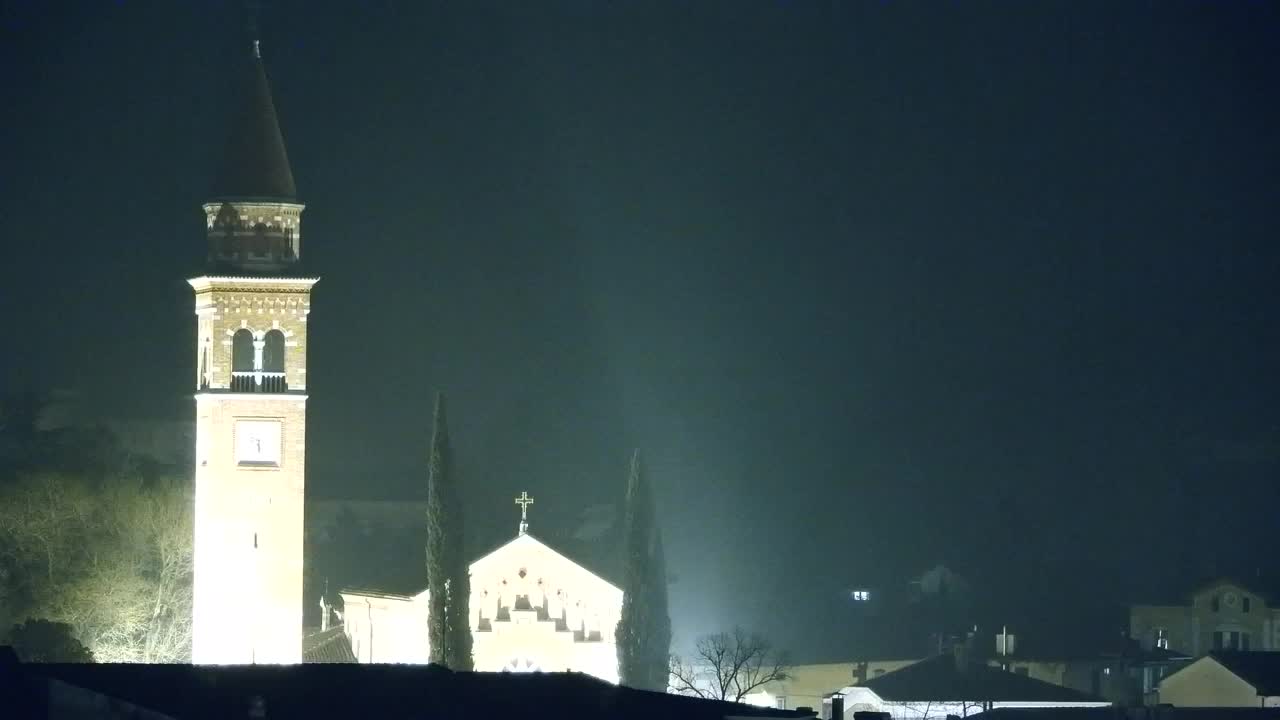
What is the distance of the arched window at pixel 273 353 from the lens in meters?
77.1

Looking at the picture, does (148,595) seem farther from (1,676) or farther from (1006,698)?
(1,676)

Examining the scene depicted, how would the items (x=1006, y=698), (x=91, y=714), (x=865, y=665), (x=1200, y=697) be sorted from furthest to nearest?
(x=865, y=665) < (x=1200, y=697) < (x=1006, y=698) < (x=91, y=714)

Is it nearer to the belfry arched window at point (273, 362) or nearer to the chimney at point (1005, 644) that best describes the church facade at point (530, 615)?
the belfry arched window at point (273, 362)

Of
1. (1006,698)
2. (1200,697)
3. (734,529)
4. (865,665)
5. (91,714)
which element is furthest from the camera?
(734,529)

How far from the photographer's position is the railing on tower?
75.9 meters

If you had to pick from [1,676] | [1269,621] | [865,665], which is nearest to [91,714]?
[1,676]

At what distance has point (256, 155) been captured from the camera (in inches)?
3027

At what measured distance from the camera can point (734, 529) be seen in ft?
359

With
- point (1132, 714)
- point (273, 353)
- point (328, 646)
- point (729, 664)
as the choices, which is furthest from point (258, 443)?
point (1132, 714)

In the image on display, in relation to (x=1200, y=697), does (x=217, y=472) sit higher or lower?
higher

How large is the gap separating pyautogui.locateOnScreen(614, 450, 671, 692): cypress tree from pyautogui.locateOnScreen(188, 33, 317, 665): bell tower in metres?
9.07

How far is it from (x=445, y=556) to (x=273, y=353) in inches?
343

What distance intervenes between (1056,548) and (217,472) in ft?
153

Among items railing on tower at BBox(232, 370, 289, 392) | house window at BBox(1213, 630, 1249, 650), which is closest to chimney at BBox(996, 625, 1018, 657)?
house window at BBox(1213, 630, 1249, 650)
